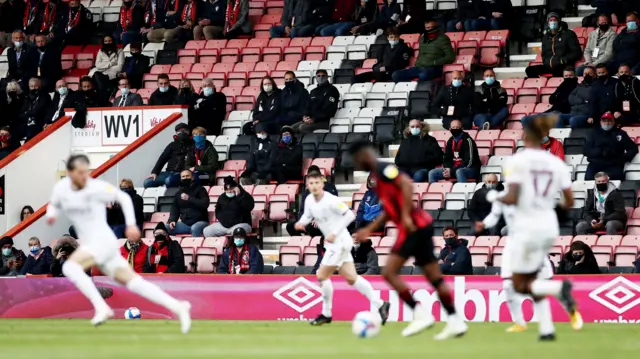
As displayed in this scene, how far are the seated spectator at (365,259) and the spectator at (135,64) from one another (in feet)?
34.3

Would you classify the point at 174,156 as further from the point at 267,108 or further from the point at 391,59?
the point at 391,59

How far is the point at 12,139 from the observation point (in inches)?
1233

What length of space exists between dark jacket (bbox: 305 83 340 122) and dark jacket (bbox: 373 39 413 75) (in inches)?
61.4

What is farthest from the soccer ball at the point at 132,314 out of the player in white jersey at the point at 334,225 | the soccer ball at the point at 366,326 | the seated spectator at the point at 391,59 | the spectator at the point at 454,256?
the soccer ball at the point at 366,326

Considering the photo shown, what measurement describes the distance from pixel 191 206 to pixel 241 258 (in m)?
2.84

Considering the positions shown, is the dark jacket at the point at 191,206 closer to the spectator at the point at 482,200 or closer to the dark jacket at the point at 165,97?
the dark jacket at the point at 165,97

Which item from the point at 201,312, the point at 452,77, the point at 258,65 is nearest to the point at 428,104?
the point at 452,77

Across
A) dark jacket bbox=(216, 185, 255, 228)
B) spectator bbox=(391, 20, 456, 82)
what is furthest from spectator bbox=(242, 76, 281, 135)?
spectator bbox=(391, 20, 456, 82)

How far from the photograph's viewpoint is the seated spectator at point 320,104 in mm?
28453

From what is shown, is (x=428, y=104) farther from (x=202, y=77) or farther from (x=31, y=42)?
(x=31, y=42)

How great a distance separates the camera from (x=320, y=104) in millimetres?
28484

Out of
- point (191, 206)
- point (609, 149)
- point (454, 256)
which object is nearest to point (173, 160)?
point (191, 206)

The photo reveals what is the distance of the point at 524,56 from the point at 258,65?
5.95 m

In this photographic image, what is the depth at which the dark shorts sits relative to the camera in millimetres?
14008
